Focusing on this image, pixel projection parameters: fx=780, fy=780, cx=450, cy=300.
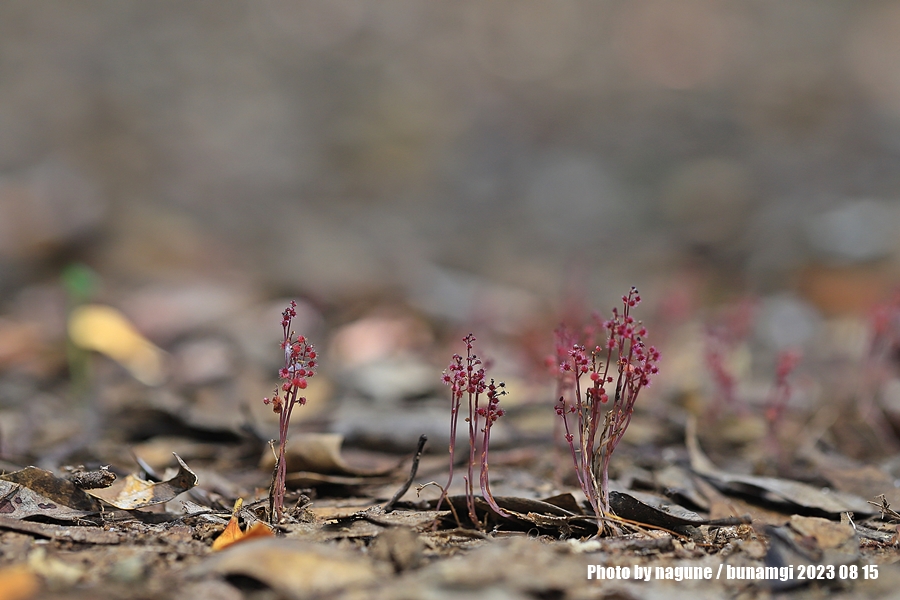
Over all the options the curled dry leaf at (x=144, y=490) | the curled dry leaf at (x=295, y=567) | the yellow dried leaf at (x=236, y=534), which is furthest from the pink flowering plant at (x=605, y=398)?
the curled dry leaf at (x=144, y=490)

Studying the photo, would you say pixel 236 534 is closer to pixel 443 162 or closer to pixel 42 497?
pixel 42 497

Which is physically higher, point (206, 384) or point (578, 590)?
point (206, 384)

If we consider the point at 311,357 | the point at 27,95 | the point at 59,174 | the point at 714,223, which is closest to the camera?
the point at 311,357

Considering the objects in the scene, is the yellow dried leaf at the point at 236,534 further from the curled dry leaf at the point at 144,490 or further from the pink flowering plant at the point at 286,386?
the curled dry leaf at the point at 144,490

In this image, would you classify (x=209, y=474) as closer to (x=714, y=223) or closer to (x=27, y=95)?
(x=714, y=223)

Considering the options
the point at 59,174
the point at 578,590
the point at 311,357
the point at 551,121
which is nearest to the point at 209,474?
the point at 311,357

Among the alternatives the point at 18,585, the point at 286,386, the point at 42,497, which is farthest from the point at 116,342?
the point at 18,585
